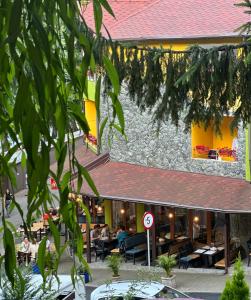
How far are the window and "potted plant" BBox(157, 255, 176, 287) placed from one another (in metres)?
3.73

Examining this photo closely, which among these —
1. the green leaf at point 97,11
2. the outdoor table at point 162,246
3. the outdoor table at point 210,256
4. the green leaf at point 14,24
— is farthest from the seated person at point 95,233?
the green leaf at point 14,24

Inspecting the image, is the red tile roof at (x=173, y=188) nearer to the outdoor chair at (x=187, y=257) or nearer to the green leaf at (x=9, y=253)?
the outdoor chair at (x=187, y=257)

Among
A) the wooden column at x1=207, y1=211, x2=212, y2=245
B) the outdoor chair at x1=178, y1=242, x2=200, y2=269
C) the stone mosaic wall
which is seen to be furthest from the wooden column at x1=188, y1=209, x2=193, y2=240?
the stone mosaic wall

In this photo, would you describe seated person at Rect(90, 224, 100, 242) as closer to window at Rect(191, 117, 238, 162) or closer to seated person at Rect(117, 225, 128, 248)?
seated person at Rect(117, 225, 128, 248)

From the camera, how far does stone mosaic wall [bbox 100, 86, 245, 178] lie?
23.4 meters

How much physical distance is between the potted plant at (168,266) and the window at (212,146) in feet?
12.2

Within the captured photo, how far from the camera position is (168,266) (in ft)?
68.8

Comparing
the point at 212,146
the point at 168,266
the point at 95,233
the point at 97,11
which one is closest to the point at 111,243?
the point at 95,233

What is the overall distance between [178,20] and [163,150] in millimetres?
3942

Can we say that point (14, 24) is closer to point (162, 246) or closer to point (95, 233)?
point (162, 246)

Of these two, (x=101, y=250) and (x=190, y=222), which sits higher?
(x=190, y=222)

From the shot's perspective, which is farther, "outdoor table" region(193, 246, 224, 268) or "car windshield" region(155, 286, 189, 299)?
"outdoor table" region(193, 246, 224, 268)

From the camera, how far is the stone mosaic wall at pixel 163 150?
923 inches

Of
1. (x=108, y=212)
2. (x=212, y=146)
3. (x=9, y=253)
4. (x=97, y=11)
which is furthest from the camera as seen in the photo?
(x=108, y=212)
